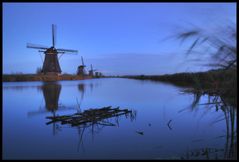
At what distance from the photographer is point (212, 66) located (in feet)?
9.19

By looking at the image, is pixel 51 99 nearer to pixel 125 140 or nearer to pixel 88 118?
pixel 88 118

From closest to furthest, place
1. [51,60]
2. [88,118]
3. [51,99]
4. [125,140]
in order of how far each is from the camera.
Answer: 1. [125,140]
2. [88,118]
3. [51,99]
4. [51,60]

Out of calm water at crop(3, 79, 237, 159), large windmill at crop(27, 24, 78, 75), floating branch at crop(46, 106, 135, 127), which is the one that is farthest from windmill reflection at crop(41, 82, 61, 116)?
large windmill at crop(27, 24, 78, 75)

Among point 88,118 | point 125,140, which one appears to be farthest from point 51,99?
point 125,140

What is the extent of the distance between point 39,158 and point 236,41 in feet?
12.9

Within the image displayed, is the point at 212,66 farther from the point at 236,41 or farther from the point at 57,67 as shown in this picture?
the point at 57,67

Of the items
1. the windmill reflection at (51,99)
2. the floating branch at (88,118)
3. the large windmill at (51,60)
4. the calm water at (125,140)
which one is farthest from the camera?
the large windmill at (51,60)

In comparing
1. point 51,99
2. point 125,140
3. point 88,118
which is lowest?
point 51,99

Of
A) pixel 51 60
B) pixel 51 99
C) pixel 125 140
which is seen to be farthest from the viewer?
pixel 51 60

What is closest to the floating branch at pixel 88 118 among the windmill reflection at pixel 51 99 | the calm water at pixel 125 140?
the calm water at pixel 125 140

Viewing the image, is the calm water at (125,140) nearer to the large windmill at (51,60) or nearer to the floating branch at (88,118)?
the floating branch at (88,118)

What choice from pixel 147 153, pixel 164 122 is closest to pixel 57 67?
pixel 164 122

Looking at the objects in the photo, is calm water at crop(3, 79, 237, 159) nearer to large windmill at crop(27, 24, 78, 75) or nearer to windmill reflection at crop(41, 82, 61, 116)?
windmill reflection at crop(41, 82, 61, 116)

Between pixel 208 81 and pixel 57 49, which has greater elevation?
pixel 57 49
